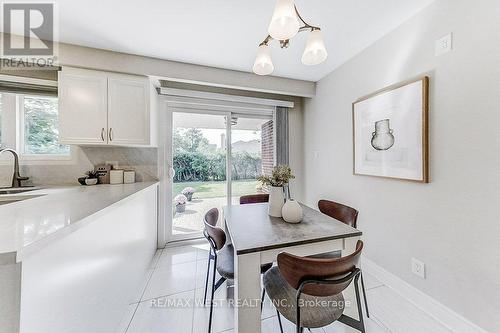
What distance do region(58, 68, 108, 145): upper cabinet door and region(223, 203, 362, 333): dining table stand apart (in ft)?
5.93

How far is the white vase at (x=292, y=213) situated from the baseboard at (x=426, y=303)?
1.26 metres

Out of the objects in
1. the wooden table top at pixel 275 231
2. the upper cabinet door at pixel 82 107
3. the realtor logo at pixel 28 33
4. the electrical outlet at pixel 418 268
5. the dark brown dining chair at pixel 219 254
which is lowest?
the electrical outlet at pixel 418 268

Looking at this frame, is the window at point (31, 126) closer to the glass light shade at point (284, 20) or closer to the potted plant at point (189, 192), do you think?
the potted plant at point (189, 192)

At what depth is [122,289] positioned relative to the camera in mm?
1461

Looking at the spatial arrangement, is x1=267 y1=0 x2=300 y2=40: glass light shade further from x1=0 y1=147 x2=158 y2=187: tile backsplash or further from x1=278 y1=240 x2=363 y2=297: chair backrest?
x1=0 y1=147 x2=158 y2=187: tile backsplash

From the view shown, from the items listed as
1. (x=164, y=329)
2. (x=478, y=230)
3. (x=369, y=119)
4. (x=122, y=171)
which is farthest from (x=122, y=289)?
(x=369, y=119)

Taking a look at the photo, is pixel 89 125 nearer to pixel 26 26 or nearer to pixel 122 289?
pixel 26 26

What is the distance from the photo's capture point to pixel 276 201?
1597 millimetres

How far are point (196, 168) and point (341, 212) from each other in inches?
83.0

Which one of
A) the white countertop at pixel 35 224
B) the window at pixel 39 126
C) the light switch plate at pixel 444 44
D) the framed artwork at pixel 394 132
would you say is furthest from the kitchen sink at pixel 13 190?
the light switch plate at pixel 444 44

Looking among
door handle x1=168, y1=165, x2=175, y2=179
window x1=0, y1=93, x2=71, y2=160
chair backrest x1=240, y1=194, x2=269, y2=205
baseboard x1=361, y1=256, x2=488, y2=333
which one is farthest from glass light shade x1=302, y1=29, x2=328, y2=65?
window x1=0, y1=93, x2=71, y2=160

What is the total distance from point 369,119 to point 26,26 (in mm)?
3449

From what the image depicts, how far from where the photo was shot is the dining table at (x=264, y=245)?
3.43ft

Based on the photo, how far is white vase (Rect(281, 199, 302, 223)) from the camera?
1.43 metres
